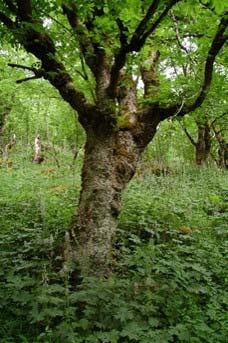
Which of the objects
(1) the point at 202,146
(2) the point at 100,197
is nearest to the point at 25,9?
(2) the point at 100,197

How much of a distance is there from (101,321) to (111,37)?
369 cm

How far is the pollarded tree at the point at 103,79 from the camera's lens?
4.93 m

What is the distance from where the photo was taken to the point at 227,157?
2266 centimetres

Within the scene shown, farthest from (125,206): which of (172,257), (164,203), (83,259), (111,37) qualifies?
(111,37)

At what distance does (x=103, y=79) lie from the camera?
641 cm

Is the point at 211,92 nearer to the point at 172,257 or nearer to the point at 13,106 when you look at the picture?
the point at 172,257

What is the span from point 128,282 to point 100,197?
4.75 ft

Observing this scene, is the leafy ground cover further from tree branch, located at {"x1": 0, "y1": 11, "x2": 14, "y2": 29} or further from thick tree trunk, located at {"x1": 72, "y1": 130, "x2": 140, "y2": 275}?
tree branch, located at {"x1": 0, "y1": 11, "x2": 14, "y2": 29}

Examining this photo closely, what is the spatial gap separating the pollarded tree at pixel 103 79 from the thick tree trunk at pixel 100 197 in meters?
0.01

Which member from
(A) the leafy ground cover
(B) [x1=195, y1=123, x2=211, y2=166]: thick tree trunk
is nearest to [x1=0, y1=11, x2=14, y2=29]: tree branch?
(A) the leafy ground cover

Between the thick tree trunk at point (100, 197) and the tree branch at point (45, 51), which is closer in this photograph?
the tree branch at point (45, 51)

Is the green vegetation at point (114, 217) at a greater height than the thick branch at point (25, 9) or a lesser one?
lesser

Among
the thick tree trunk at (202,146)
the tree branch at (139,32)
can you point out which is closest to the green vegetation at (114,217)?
the tree branch at (139,32)

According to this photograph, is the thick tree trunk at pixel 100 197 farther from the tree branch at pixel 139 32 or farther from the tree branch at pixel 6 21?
the tree branch at pixel 6 21
